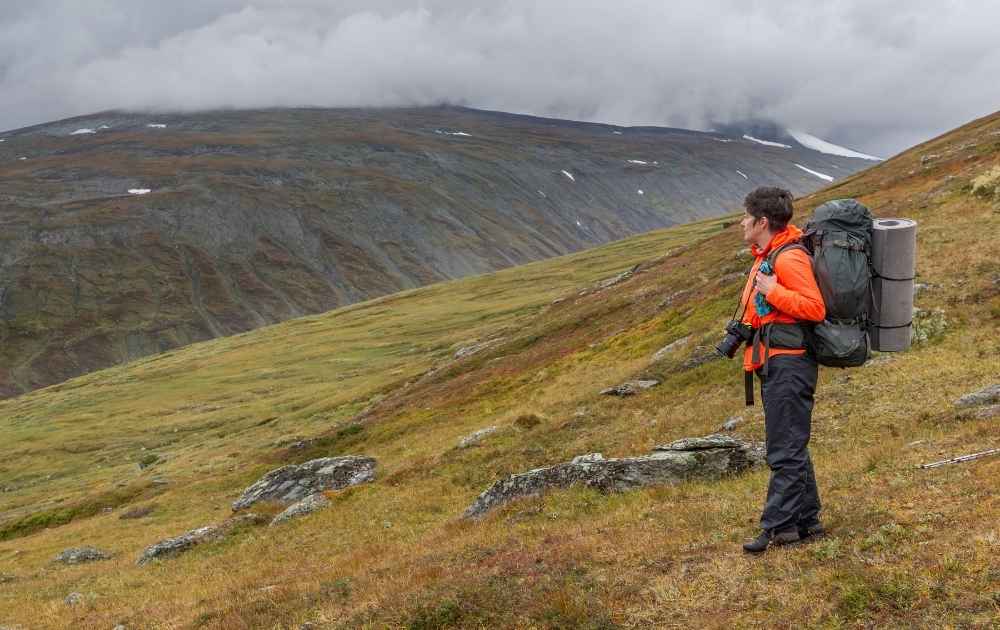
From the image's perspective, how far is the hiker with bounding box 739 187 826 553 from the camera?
33.2 feet

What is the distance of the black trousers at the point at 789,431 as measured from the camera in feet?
33.7

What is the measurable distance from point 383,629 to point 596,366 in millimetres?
29287

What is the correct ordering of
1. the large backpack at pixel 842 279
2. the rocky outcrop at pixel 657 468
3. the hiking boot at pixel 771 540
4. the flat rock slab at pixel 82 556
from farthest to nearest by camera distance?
the flat rock slab at pixel 82 556, the rocky outcrop at pixel 657 468, the hiking boot at pixel 771 540, the large backpack at pixel 842 279

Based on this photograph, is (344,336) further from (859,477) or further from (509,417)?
(859,477)

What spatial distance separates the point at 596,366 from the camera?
39688 millimetres

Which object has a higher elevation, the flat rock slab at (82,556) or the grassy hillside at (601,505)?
the grassy hillside at (601,505)

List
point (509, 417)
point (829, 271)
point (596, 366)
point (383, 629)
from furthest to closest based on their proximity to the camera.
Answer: point (596, 366) → point (509, 417) → point (383, 629) → point (829, 271)

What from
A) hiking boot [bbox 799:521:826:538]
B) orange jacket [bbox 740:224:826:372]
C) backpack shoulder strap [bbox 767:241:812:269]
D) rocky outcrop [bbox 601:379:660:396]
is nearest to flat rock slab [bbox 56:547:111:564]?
rocky outcrop [bbox 601:379:660:396]

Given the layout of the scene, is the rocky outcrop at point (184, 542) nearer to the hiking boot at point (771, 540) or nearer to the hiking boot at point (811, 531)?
the hiking boot at point (771, 540)

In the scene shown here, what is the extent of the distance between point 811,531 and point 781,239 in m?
4.14

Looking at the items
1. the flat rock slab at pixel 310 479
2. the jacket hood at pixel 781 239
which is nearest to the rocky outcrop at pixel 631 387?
the flat rock slab at pixel 310 479

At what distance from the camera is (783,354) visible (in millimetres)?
10312

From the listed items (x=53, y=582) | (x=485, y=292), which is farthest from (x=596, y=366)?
(x=485, y=292)

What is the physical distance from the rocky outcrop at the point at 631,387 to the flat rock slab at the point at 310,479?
10.7 metres
